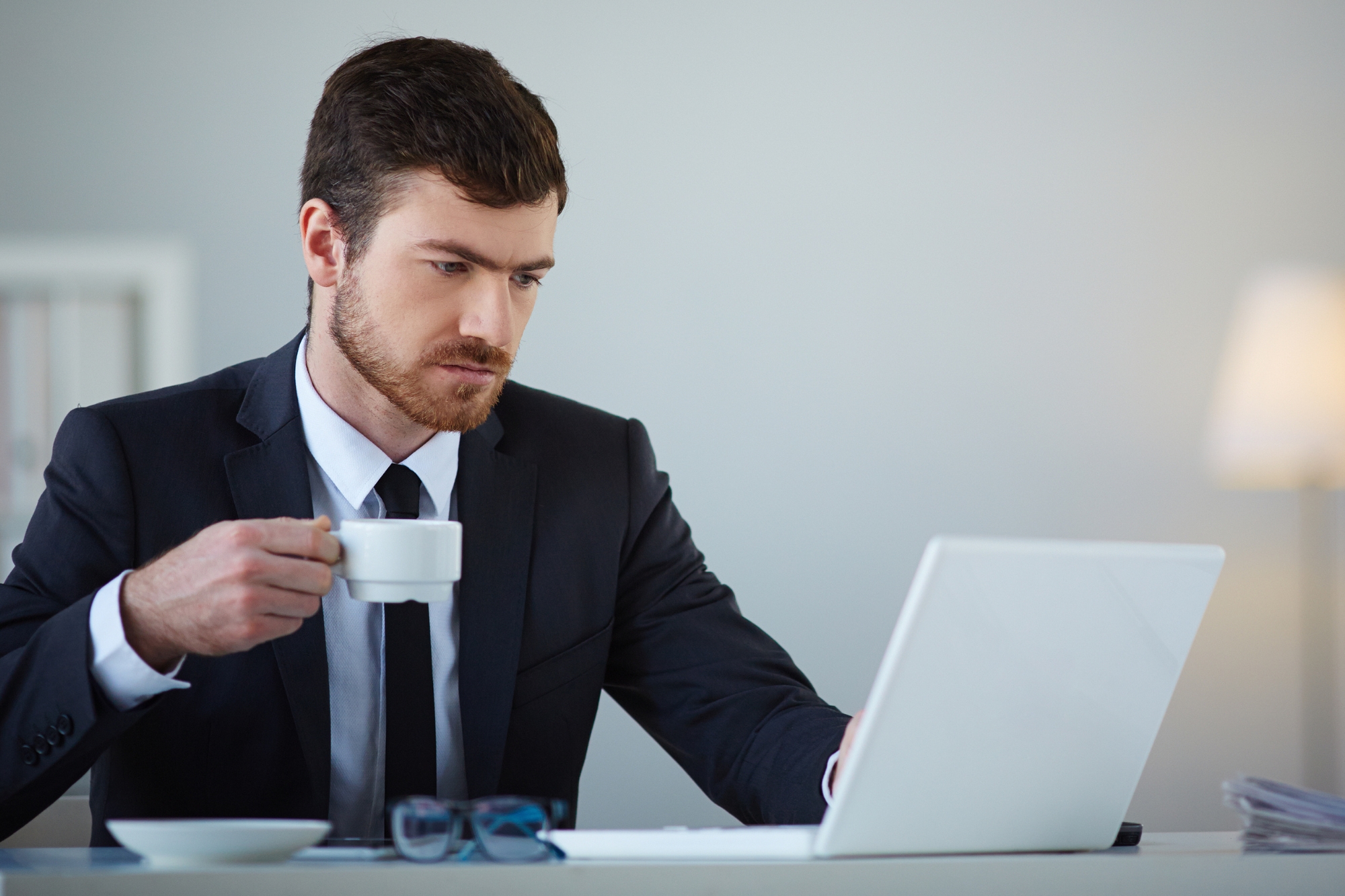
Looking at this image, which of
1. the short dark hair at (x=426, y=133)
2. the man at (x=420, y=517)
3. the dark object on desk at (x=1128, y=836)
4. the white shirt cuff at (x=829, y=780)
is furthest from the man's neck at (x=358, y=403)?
the dark object on desk at (x=1128, y=836)

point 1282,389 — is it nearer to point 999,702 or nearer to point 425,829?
point 999,702

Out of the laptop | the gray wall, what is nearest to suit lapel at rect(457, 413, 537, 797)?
the laptop

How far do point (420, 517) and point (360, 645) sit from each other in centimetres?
19

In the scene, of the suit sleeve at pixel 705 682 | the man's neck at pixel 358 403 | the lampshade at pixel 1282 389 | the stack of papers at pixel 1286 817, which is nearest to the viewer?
the stack of papers at pixel 1286 817

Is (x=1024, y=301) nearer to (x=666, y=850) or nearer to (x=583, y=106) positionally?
(x=583, y=106)

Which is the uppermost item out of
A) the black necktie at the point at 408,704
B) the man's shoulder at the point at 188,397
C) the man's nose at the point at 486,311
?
the man's nose at the point at 486,311

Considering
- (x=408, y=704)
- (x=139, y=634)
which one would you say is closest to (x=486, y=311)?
(x=408, y=704)

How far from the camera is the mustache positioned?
4.76ft

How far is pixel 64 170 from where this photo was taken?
276 cm

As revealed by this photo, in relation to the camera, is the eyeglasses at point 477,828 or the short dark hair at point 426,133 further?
the short dark hair at point 426,133

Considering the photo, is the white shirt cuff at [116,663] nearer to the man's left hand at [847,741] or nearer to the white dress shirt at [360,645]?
the white dress shirt at [360,645]

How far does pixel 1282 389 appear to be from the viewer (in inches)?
111

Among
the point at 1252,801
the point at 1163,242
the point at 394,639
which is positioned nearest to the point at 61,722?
the point at 394,639

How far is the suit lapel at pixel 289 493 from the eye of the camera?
4.35ft
